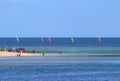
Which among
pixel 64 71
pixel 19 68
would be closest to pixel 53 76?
pixel 64 71

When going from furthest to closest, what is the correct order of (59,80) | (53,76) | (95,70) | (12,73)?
(95,70), (12,73), (53,76), (59,80)

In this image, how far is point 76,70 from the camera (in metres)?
52.8

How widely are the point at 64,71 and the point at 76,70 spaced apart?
1686 millimetres

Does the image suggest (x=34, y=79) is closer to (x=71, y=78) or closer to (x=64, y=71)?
(x=71, y=78)

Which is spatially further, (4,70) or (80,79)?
(4,70)

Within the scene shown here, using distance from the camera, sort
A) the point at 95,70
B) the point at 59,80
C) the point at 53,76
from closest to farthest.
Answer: the point at 59,80 < the point at 53,76 < the point at 95,70

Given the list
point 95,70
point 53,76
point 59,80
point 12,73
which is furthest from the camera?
point 95,70

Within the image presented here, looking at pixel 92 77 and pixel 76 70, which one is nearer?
pixel 92 77

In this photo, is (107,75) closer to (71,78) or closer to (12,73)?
(71,78)

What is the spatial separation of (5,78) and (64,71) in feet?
27.0

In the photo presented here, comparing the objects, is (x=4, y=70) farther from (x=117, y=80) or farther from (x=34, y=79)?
(x=117, y=80)

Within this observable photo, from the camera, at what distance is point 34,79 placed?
43750 millimetres

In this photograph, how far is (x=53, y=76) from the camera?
1818 inches

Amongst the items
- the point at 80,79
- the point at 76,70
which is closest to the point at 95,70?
the point at 76,70
